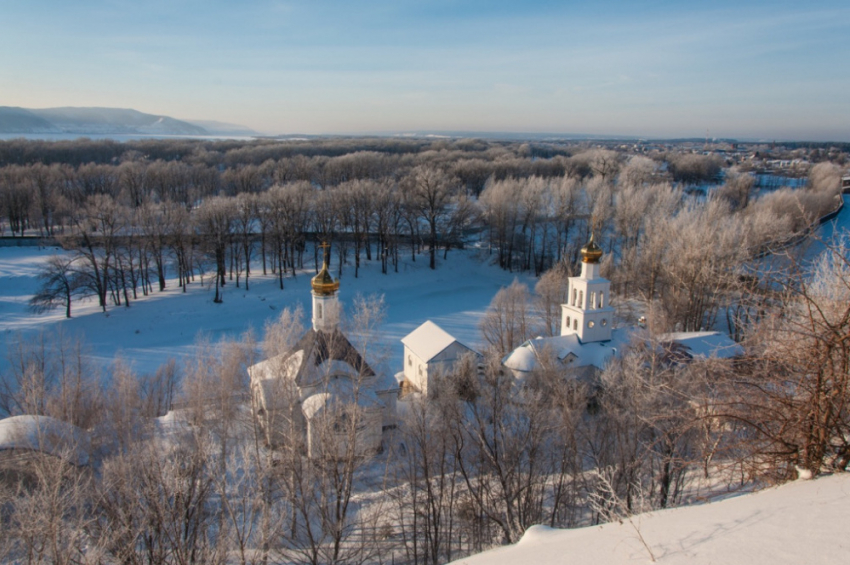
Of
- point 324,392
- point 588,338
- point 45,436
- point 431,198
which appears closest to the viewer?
point 45,436

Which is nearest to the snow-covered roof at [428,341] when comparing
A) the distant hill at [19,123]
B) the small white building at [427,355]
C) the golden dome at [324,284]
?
the small white building at [427,355]

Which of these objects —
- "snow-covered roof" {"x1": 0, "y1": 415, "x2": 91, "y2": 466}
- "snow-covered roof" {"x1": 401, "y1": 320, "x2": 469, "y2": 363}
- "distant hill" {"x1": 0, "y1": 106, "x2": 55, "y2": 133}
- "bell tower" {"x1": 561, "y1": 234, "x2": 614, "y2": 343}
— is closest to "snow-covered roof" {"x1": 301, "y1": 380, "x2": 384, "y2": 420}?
"snow-covered roof" {"x1": 401, "y1": 320, "x2": 469, "y2": 363}

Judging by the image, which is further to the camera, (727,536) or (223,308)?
(223,308)

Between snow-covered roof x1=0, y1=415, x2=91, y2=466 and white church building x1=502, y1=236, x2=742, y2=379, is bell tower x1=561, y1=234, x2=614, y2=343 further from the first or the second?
snow-covered roof x1=0, y1=415, x2=91, y2=466

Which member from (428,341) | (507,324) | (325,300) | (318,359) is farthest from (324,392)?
(507,324)

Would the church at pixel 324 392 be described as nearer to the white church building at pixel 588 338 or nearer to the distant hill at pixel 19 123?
the white church building at pixel 588 338

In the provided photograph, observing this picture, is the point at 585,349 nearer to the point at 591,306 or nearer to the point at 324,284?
the point at 591,306
